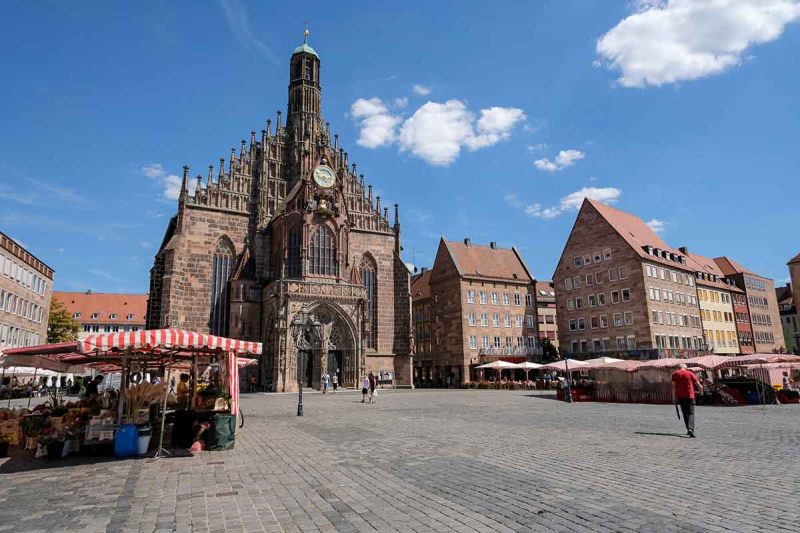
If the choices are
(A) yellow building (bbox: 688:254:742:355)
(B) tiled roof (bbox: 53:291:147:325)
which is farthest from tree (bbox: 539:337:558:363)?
(B) tiled roof (bbox: 53:291:147:325)

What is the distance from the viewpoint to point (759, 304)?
217ft

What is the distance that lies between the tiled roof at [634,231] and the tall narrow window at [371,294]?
79.4ft

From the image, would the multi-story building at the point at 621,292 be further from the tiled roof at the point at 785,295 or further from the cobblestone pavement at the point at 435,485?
the tiled roof at the point at 785,295

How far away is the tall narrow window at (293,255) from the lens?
39188mm

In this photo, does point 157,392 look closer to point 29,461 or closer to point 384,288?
point 29,461

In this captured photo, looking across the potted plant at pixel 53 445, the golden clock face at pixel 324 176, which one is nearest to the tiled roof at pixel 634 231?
the golden clock face at pixel 324 176

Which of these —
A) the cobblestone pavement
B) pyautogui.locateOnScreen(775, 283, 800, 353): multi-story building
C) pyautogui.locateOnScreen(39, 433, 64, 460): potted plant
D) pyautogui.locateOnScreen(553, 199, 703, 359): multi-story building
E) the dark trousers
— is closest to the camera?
the cobblestone pavement

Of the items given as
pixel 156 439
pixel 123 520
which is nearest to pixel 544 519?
pixel 123 520

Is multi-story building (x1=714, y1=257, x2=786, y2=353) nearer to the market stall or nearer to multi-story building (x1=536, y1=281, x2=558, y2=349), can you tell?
multi-story building (x1=536, y1=281, x2=558, y2=349)

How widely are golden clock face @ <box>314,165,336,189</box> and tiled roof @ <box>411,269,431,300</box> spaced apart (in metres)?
20.2

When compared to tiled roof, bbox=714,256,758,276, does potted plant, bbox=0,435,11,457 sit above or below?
below

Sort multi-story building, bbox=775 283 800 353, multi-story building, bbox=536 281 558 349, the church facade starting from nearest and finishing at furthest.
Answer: the church facade → multi-story building, bbox=536 281 558 349 → multi-story building, bbox=775 283 800 353

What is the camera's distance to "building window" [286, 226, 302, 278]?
128 ft

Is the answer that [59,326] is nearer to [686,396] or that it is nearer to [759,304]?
[686,396]
